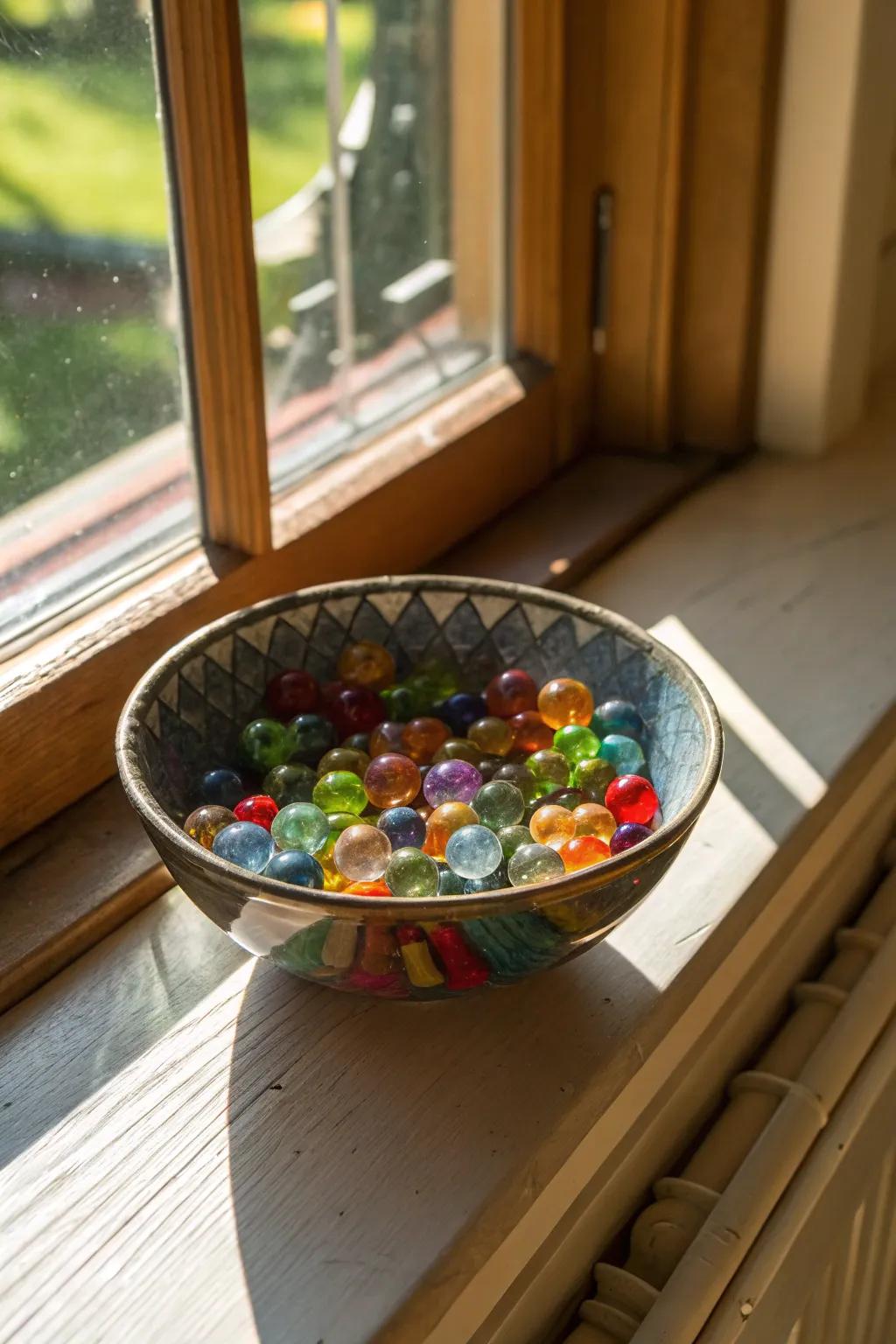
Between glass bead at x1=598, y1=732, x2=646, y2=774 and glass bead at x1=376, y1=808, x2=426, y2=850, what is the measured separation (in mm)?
112

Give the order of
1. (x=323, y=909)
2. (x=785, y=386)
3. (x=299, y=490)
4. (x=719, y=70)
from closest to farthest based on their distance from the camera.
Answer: (x=323, y=909) < (x=299, y=490) < (x=719, y=70) < (x=785, y=386)

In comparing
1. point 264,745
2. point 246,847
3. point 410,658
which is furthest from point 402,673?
point 246,847

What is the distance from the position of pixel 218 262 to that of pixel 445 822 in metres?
0.32

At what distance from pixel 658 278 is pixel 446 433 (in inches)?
9.0

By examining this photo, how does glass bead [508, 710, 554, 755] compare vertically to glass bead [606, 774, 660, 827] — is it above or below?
below

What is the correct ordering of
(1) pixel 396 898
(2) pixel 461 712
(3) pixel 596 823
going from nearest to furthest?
(1) pixel 396 898
(3) pixel 596 823
(2) pixel 461 712

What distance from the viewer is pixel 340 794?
2.22ft

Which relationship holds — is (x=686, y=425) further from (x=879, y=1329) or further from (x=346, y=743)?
(x=879, y=1329)

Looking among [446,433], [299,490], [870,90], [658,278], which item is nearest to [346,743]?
[299,490]

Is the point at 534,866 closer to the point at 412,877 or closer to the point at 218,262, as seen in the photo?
the point at 412,877

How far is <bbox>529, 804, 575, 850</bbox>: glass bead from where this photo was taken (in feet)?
2.15

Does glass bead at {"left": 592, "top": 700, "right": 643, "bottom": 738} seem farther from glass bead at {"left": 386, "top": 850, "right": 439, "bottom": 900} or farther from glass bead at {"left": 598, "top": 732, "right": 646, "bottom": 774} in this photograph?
glass bead at {"left": 386, "top": 850, "right": 439, "bottom": 900}

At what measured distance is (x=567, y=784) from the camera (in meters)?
0.72

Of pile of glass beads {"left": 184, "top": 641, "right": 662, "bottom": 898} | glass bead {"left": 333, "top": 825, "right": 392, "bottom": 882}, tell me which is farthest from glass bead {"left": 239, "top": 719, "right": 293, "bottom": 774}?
glass bead {"left": 333, "top": 825, "right": 392, "bottom": 882}
